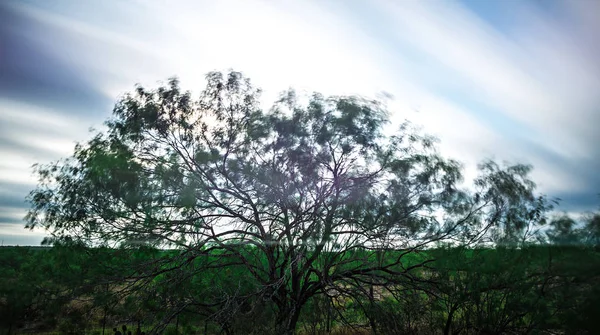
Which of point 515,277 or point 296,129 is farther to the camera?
point 296,129

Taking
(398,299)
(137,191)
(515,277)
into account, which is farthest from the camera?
(398,299)

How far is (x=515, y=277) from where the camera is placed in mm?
8703

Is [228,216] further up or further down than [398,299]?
further up

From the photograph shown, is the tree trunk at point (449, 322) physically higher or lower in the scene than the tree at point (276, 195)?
lower

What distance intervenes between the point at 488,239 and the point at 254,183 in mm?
5164

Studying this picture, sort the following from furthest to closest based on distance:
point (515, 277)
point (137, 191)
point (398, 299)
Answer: point (398, 299), point (137, 191), point (515, 277)

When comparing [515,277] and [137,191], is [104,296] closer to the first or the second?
[137,191]

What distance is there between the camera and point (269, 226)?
420 inches

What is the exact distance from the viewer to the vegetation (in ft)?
30.9

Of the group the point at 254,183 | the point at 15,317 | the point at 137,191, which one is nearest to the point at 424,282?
the point at 254,183

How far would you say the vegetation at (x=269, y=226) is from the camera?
9406 mm

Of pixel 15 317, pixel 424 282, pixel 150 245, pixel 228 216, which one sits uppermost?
pixel 228 216

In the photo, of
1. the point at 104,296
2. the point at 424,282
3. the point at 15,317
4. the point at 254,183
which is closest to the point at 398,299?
the point at 424,282

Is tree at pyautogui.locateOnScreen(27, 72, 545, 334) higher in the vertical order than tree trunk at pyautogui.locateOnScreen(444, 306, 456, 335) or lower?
higher
